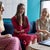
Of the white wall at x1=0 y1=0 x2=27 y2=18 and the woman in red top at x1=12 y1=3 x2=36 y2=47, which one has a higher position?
the white wall at x1=0 y1=0 x2=27 y2=18

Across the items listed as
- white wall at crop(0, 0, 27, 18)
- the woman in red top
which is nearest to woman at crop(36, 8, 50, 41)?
the woman in red top

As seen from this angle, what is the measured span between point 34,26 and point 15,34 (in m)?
0.75

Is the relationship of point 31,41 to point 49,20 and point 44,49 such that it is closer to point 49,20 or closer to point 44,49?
point 49,20

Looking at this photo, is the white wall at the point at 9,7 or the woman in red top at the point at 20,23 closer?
the woman in red top at the point at 20,23

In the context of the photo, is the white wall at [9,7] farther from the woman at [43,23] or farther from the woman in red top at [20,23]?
the woman at [43,23]

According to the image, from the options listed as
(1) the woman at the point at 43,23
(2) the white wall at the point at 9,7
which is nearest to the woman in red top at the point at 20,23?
(1) the woman at the point at 43,23

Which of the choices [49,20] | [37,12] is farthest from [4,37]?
[37,12]

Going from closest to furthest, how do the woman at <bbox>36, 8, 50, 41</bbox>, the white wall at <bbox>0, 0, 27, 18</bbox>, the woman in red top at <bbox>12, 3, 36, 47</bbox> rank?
the woman in red top at <bbox>12, 3, 36, 47</bbox>
the woman at <bbox>36, 8, 50, 41</bbox>
the white wall at <bbox>0, 0, 27, 18</bbox>

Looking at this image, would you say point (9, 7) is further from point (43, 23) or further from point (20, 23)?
point (43, 23)

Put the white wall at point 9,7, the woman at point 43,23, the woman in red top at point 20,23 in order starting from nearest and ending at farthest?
the woman in red top at point 20,23, the woman at point 43,23, the white wall at point 9,7

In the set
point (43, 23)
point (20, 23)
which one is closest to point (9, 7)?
point (20, 23)

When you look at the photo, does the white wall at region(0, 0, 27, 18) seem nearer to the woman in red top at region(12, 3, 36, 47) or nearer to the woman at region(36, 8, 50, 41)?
the woman in red top at region(12, 3, 36, 47)

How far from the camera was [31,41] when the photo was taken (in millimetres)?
3301

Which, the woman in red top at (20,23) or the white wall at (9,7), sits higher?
the white wall at (9,7)
